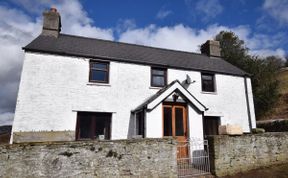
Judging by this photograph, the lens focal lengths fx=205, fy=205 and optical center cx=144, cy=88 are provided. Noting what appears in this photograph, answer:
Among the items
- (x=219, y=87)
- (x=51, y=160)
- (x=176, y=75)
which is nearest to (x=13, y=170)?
(x=51, y=160)

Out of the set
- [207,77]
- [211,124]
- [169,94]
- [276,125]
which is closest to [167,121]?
[169,94]

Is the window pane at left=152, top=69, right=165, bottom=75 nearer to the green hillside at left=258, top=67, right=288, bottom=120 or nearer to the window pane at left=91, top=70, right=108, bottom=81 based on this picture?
the window pane at left=91, top=70, right=108, bottom=81

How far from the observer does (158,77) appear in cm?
1459

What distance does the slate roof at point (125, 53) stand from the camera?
12.9 meters

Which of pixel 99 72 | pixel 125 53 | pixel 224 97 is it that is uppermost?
pixel 125 53

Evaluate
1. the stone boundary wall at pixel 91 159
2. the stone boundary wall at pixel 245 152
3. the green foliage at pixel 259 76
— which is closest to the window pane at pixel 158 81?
the stone boundary wall at pixel 245 152

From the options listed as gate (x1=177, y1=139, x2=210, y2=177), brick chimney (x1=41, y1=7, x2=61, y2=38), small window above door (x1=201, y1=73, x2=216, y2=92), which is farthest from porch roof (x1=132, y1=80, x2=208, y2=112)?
brick chimney (x1=41, y1=7, x2=61, y2=38)

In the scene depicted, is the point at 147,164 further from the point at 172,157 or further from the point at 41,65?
the point at 41,65

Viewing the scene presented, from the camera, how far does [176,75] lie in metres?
14.9

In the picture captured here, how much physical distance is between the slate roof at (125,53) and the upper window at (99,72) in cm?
51

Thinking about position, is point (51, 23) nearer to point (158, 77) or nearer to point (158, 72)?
point (158, 72)

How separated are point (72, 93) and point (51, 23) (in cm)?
608

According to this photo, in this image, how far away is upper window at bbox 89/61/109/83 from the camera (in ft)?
42.7

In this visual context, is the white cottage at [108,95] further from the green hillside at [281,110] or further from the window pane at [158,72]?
the green hillside at [281,110]
